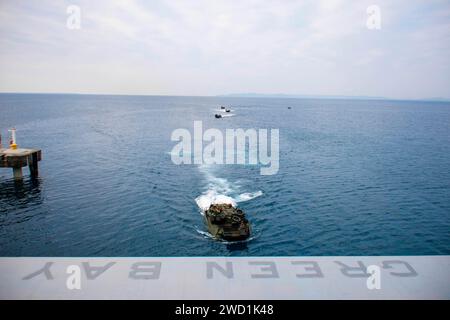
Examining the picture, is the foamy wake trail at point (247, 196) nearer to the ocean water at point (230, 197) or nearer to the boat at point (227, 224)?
the ocean water at point (230, 197)

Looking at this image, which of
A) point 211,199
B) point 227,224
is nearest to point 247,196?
point 211,199

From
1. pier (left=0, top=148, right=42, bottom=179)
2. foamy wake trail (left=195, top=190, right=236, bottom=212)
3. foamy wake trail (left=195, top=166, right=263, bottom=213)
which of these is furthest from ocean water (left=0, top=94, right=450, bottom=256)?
pier (left=0, top=148, right=42, bottom=179)

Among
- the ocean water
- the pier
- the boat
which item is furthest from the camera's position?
the pier

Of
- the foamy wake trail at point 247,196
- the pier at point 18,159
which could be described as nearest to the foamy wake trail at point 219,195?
the foamy wake trail at point 247,196

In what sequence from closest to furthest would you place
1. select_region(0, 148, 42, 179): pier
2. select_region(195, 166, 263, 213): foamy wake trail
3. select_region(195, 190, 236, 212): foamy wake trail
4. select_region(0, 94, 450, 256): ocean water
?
select_region(0, 94, 450, 256): ocean water < select_region(195, 190, 236, 212): foamy wake trail < select_region(195, 166, 263, 213): foamy wake trail < select_region(0, 148, 42, 179): pier

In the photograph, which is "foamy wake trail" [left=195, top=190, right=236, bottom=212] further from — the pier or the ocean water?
the pier

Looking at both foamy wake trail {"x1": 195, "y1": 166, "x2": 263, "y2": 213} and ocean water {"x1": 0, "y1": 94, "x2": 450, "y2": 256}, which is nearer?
ocean water {"x1": 0, "y1": 94, "x2": 450, "y2": 256}

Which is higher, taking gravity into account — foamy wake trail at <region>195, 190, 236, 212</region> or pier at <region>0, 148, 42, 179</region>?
pier at <region>0, 148, 42, 179</region>
